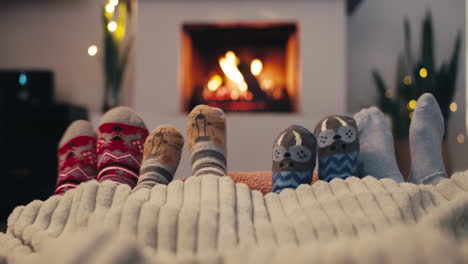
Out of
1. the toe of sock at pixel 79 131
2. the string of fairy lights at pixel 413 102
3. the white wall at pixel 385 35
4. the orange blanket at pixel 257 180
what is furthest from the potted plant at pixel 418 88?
the toe of sock at pixel 79 131

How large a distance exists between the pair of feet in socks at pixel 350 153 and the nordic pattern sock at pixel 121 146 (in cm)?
31

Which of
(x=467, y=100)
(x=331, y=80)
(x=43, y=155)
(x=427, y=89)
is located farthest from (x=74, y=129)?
(x=467, y=100)

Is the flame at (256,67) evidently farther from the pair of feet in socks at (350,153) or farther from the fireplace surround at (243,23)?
the pair of feet in socks at (350,153)

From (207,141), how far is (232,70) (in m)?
1.34

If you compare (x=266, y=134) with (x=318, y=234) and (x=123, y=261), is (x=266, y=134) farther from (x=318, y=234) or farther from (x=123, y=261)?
(x=123, y=261)

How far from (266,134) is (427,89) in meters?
0.86

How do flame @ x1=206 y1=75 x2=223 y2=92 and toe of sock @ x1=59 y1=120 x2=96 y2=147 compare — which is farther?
flame @ x1=206 y1=75 x2=223 y2=92

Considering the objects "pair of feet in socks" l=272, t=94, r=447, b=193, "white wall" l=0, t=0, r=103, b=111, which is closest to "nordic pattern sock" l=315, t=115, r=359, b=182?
"pair of feet in socks" l=272, t=94, r=447, b=193

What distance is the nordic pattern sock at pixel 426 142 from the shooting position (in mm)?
766

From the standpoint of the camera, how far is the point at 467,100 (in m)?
2.27

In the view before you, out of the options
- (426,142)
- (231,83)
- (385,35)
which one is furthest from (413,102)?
(426,142)

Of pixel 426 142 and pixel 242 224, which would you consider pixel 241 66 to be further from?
pixel 242 224

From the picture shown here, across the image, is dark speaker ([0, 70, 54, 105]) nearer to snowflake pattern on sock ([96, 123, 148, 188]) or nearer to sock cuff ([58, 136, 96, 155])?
sock cuff ([58, 136, 96, 155])

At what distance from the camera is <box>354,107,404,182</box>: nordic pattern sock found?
76 cm
